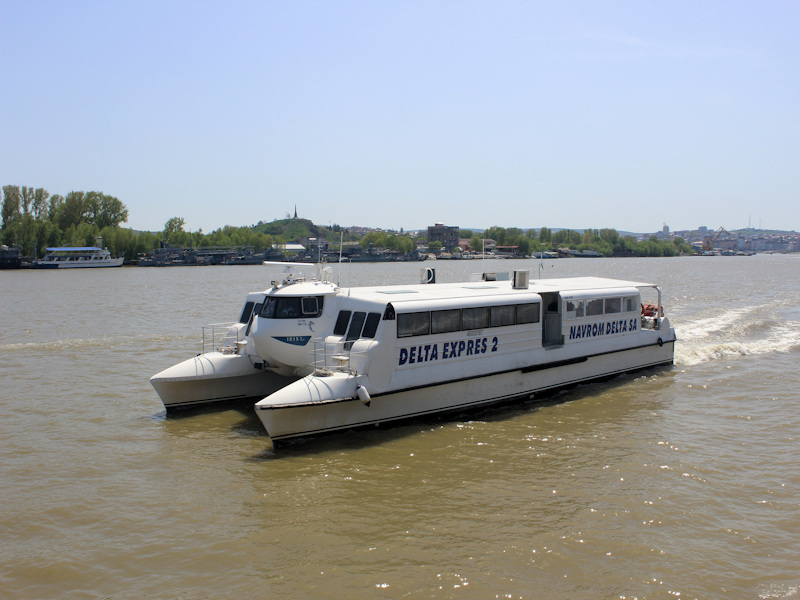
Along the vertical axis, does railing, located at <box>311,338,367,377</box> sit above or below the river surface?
above

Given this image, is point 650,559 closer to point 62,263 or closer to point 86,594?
point 86,594

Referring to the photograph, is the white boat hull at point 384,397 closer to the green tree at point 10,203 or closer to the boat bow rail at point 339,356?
the boat bow rail at point 339,356

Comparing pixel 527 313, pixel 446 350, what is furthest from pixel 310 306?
pixel 527 313

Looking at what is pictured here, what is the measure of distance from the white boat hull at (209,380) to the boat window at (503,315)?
5514 millimetres

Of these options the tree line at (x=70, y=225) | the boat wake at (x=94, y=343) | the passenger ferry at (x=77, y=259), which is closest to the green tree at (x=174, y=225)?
the tree line at (x=70, y=225)

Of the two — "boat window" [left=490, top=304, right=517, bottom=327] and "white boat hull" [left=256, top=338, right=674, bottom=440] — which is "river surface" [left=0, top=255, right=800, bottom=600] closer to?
"white boat hull" [left=256, top=338, right=674, bottom=440]

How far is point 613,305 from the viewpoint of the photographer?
63.1ft

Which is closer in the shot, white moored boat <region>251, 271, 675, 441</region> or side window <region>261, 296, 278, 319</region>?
white moored boat <region>251, 271, 675, 441</region>

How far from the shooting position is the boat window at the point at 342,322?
14.4 m

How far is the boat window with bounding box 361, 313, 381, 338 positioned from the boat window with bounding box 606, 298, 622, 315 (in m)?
8.70

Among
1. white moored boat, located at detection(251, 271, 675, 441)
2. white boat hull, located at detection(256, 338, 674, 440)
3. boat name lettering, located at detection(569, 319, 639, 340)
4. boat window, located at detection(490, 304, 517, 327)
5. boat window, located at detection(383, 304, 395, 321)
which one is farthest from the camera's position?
boat name lettering, located at detection(569, 319, 639, 340)

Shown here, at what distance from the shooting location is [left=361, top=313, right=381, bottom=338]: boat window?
44.8ft

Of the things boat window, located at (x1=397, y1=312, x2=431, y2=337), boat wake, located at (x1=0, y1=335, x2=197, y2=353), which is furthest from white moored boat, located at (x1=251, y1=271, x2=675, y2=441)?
boat wake, located at (x1=0, y1=335, x2=197, y2=353)

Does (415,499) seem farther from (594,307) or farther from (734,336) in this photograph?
(734,336)
